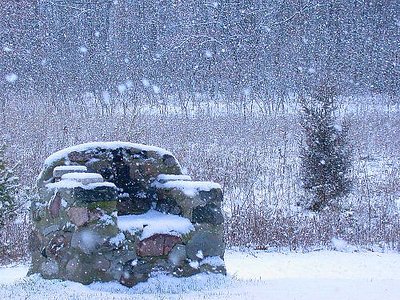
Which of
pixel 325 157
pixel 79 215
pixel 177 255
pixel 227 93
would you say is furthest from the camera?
pixel 227 93

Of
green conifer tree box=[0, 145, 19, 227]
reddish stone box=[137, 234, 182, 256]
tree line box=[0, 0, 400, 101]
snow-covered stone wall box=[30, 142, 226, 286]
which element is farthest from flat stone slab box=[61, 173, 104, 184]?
tree line box=[0, 0, 400, 101]

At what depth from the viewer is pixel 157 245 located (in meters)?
6.32

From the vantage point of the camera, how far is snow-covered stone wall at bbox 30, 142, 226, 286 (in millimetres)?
5988

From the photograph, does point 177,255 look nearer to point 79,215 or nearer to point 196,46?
point 79,215

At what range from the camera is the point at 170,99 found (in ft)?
66.0

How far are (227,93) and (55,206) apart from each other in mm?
14345

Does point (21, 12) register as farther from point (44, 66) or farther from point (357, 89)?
point (357, 89)

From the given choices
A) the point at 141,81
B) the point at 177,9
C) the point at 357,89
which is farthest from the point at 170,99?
the point at 177,9

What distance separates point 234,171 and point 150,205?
627cm

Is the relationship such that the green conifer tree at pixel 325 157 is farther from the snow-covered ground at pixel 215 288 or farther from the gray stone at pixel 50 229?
the gray stone at pixel 50 229

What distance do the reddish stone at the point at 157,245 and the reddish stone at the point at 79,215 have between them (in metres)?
0.61

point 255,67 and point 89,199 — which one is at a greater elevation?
point 255,67

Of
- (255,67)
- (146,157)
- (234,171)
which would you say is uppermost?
(255,67)

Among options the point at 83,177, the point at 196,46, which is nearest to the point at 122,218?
the point at 83,177
